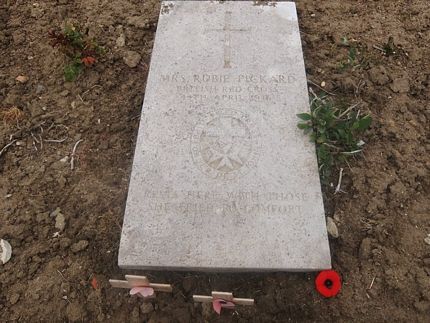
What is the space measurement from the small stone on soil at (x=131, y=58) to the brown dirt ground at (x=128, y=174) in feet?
0.14

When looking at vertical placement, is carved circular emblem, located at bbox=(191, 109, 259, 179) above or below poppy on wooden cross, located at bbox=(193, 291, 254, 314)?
above

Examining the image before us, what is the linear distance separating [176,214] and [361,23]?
8.05 feet

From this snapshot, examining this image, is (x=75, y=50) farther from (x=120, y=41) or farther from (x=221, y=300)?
(x=221, y=300)

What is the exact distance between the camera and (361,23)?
360cm

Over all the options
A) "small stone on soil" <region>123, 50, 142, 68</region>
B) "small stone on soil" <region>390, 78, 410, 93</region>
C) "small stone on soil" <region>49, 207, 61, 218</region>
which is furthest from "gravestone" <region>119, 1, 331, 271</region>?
"small stone on soil" <region>390, 78, 410, 93</region>

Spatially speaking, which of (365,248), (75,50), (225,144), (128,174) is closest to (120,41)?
(75,50)

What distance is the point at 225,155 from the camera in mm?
2676

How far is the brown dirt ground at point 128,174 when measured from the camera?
8.06ft

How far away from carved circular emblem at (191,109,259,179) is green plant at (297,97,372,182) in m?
0.37

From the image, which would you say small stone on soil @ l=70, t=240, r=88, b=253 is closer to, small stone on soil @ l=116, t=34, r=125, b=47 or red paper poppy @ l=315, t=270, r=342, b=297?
red paper poppy @ l=315, t=270, r=342, b=297

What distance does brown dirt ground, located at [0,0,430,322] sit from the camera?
8.06ft

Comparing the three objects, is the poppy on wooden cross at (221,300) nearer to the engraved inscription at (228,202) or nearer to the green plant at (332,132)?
the engraved inscription at (228,202)

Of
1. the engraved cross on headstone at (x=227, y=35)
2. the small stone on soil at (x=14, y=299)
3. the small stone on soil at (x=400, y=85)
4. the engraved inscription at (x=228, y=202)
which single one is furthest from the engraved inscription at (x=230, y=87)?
the small stone on soil at (x=14, y=299)

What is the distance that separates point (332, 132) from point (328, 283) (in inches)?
41.0
